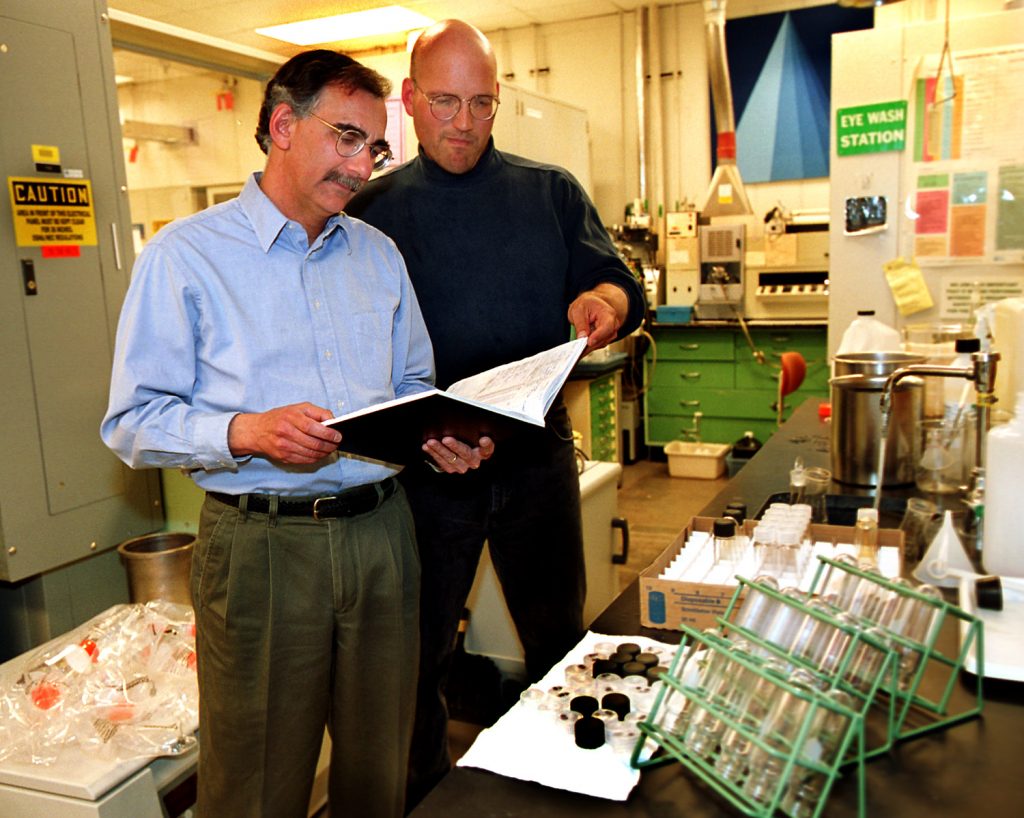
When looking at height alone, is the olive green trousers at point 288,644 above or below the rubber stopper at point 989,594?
below

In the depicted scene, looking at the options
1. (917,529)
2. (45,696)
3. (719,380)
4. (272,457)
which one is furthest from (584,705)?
(719,380)

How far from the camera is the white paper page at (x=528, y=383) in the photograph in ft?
4.04

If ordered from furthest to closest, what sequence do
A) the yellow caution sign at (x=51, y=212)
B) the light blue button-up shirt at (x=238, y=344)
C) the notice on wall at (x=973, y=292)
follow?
the notice on wall at (x=973, y=292) → the yellow caution sign at (x=51, y=212) → the light blue button-up shirt at (x=238, y=344)

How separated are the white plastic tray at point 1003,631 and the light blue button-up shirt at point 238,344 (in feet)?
3.08

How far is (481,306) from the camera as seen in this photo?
1.89 meters

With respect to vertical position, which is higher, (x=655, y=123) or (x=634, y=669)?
(x=655, y=123)

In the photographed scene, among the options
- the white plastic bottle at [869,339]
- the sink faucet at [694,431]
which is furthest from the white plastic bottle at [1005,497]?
the sink faucet at [694,431]

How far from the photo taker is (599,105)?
6.20 meters

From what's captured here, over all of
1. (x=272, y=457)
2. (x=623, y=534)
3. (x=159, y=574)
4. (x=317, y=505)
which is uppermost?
(x=272, y=457)

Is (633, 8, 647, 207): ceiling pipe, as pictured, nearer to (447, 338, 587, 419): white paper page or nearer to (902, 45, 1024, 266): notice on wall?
(902, 45, 1024, 266): notice on wall

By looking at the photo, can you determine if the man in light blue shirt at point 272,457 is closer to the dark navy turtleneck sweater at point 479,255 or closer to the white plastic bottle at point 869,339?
the dark navy turtleneck sweater at point 479,255

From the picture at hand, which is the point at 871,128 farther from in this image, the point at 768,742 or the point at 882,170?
the point at 768,742

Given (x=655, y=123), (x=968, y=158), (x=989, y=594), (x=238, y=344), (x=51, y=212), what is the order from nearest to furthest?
Answer: (x=989, y=594)
(x=238, y=344)
(x=51, y=212)
(x=968, y=158)
(x=655, y=123)

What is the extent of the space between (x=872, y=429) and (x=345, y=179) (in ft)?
4.04
